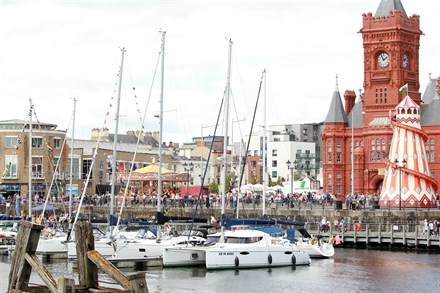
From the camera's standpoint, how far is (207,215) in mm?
86438

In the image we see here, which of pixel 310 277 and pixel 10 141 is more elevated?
pixel 10 141

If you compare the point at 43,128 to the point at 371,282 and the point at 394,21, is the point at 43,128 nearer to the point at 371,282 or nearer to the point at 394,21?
the point at 394,21

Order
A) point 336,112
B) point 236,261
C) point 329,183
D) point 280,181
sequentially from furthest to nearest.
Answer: point 280,181 → point 336,112 → point 329,183 → point 236,261

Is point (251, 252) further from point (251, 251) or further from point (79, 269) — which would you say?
point (79, 269)

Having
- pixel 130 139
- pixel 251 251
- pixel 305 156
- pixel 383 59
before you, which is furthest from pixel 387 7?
pixel 305 156

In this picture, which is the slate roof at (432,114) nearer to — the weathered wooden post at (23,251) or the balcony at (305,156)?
the balcony at (305,156)

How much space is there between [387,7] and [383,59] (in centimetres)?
607

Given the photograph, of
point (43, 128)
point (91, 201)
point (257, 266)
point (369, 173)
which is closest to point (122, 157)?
point (43, 128)

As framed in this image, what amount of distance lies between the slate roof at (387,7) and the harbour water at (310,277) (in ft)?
159

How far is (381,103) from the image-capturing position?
343 feet

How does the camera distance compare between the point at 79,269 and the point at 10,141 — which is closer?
the point at 79,269

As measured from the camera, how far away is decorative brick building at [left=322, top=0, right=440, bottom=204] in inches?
4048

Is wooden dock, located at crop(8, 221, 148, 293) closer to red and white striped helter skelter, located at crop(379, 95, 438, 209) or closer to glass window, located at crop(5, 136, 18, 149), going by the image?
red and white striped helter skelter, located at crop(379, 95, 438, 209)

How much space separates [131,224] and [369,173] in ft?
150
